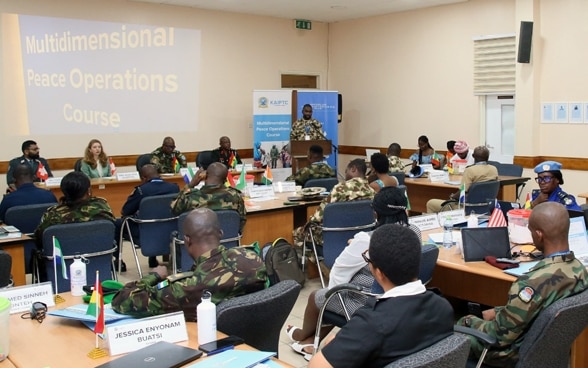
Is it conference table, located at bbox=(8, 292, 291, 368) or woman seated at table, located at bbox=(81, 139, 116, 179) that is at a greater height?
woman seated at table, located at bbox=(81, 139, 116, 179)

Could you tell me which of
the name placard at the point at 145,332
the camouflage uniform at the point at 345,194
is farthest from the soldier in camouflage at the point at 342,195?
the name placard at the point at 145,332

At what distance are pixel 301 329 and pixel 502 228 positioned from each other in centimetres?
157

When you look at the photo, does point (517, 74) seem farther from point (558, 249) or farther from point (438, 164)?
point (558, 249)

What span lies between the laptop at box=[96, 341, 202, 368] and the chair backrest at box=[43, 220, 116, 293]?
92.3 inches

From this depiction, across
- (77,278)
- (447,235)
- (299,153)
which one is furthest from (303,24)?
(77,278)

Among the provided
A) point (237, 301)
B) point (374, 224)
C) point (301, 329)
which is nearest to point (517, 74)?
point (374, 224)

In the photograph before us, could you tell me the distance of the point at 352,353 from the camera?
81.3 inches

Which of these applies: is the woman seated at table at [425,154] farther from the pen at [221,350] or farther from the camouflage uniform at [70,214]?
the pen at [221,350]

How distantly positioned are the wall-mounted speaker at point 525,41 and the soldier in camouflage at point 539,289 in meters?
6.91

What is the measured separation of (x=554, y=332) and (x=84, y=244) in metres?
3.26

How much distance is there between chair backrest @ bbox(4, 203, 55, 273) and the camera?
5090 millimetres

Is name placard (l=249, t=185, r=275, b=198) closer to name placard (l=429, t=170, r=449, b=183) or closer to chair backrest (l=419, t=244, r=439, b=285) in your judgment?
name placard (l=429, t=170, r=449, b=183)

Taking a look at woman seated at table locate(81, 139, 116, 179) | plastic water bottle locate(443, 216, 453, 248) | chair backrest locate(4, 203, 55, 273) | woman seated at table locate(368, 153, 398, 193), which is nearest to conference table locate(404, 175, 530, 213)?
woman seated at table locate(368, 153, 398, 193)

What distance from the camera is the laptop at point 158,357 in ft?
7.06
